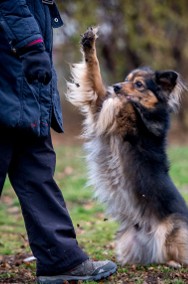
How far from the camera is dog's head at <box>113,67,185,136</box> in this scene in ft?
18.9

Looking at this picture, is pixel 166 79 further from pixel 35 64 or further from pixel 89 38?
pixel 35 64

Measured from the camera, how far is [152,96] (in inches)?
229

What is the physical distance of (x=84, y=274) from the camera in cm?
440

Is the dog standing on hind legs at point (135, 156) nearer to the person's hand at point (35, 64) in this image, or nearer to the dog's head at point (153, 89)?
the dog's head at point (153, 89)

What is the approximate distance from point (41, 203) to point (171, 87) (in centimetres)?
225

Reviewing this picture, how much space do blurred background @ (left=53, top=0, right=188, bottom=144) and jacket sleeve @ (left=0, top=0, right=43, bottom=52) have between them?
1327cm

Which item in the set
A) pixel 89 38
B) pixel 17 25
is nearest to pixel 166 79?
pixel 89 38

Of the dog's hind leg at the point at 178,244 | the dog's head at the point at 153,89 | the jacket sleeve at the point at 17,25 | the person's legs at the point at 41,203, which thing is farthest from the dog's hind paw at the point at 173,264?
the jacket sleeve at the point at 17,25

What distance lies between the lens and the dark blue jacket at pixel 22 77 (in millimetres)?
3688

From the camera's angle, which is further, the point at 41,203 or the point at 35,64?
the point at 41,203

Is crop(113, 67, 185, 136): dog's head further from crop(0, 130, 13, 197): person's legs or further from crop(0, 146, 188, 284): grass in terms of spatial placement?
crop(0, 130, 13, 197): person's legs

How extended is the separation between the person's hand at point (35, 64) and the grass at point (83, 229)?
5.75 feet

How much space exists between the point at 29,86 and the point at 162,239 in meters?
2.17

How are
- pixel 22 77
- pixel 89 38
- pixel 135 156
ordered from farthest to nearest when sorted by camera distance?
1. pixel 89 38
2. pixel 135 156
3. pixel 22 77
